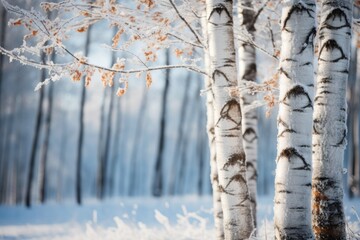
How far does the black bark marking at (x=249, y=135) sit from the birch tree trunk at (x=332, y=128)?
1.56m

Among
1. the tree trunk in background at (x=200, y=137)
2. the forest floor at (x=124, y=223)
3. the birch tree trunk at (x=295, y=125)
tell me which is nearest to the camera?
the birch tree trunk at (x=295, y=125)

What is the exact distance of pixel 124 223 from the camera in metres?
5.41

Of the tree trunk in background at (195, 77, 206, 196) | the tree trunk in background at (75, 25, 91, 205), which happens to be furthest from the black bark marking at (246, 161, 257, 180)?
the tree trunk in background at (195, 77, 206, 196)

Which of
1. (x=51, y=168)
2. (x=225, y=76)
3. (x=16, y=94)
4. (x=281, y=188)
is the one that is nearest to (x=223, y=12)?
(x=225, y=76)

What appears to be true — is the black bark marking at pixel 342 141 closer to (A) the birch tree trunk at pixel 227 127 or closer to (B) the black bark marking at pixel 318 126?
(B) the black bark marking at pixel 318 126

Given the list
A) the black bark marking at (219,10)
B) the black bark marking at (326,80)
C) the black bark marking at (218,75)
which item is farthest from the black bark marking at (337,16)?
the black bark marking at (218,75)

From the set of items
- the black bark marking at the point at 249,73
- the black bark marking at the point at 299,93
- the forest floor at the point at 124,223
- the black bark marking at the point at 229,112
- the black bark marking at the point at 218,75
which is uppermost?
the black bark marking at the point at 249,73

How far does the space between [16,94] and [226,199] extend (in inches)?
902

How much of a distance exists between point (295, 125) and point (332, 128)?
0.63 meters

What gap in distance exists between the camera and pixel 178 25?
381 cm

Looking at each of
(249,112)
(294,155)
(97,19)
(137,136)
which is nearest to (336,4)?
(294,155)

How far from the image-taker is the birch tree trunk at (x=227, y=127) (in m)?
2.68

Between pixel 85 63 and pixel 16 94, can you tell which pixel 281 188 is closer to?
pixel 85 63

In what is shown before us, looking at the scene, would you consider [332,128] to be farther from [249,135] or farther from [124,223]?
[124,223]
